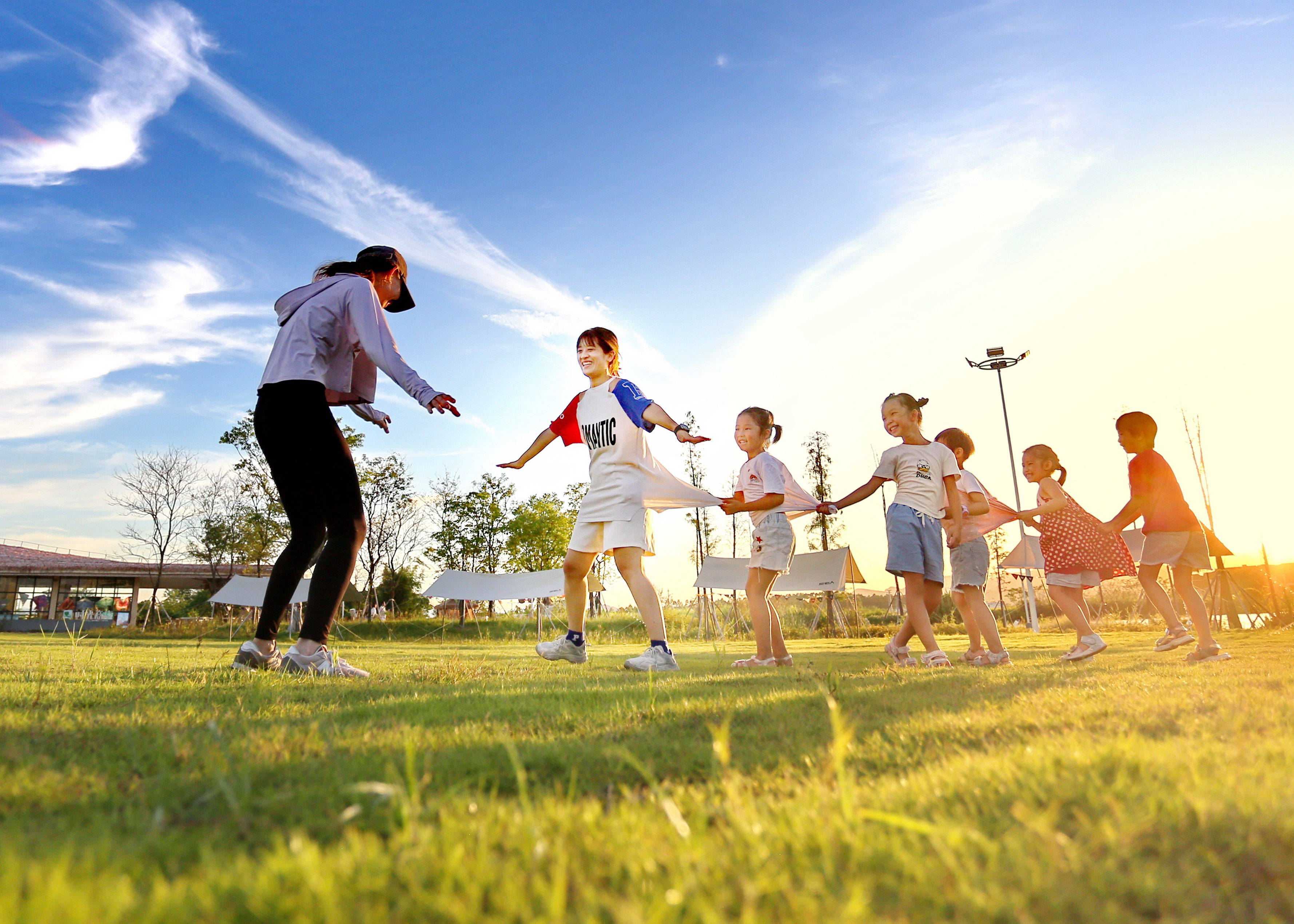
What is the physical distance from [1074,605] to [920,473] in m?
1.80

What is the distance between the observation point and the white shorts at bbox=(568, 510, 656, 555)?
4.84 meters

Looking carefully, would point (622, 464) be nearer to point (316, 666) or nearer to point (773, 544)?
point (773, 544)

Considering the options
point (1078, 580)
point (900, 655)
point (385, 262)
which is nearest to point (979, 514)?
point (1078, 580)

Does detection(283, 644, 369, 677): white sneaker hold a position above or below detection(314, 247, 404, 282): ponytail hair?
below

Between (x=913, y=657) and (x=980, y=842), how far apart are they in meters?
6.13

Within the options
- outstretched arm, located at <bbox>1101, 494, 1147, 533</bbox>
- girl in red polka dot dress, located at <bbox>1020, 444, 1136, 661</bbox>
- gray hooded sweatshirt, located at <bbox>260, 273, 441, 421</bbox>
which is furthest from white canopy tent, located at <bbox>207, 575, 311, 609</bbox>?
outstretched arm, located at <bbox>1101, 494, 1147, 533</bbox>

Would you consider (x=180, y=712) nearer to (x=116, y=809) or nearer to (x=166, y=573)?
(x=116, y=809)

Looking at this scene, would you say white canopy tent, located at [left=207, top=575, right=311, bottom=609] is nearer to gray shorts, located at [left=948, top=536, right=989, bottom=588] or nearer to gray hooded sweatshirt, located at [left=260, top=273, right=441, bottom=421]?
gray hooded sweatshirt, located at [left=260, top=273, right=441, bottom=421]

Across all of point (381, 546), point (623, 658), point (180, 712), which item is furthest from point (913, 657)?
point (381, 546)

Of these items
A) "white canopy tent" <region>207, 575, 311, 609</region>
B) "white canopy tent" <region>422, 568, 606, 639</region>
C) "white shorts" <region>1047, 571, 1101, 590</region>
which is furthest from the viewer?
"white canopy tent" <region>207, 575, 311, 609</region>

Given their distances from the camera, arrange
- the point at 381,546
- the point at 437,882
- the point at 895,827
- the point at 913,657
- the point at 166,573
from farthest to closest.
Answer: the point at 166,573 < the point at 381,546 < the point at 913,657 < the point at 895,827 < the point at 437,882

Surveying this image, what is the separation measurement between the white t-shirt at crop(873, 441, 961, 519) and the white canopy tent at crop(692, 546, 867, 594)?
1145 cm

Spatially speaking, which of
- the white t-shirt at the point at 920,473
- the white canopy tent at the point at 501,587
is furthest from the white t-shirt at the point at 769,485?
the white canopy tent at the point at 501,587

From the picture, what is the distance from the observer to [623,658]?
271 inches
